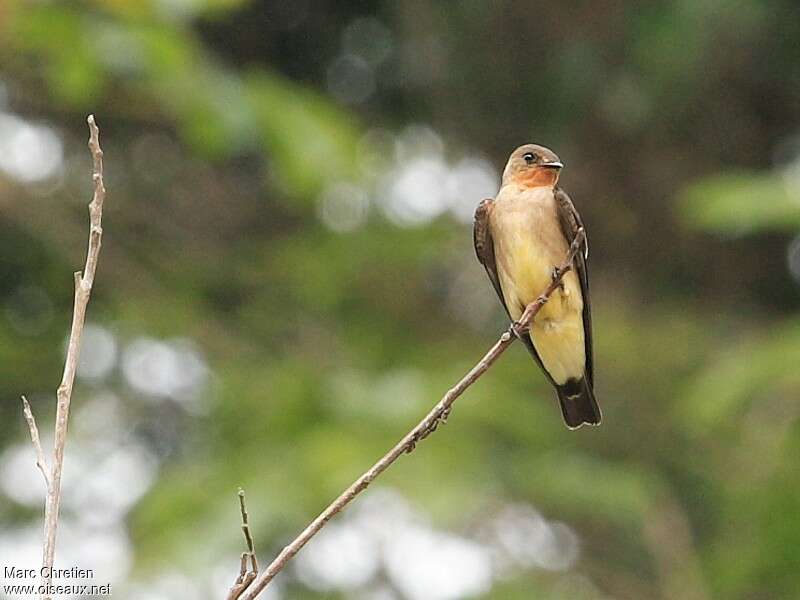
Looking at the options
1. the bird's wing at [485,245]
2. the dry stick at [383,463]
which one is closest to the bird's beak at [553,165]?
the bird's wing at [485,245]

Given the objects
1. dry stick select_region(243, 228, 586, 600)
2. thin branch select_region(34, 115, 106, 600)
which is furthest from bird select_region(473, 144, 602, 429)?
thin branch select_region(34, 115, 106, 600)

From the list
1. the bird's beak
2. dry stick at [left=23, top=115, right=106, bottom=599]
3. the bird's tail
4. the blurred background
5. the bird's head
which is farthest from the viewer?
the blurred background

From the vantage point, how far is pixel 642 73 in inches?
392

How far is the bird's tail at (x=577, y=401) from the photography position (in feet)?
17.5

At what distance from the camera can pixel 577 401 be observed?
538cm

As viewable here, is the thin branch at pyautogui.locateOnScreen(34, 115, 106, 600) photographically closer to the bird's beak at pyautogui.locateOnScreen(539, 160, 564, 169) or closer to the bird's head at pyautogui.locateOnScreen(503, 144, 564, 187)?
the bird's beak at pyautogui.locateOnScreen(539, 160, 564, 169)

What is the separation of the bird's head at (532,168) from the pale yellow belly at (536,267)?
112 mm

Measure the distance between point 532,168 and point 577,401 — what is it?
2.45 feet

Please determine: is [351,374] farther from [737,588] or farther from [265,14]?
[265,14]

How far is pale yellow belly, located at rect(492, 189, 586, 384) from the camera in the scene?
16.4 ft

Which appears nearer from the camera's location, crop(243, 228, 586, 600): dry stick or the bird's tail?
crop(243, 228, 586, 600): dry stick

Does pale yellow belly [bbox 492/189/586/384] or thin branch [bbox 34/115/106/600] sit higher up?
pale yellow belly [bbox 492/189/586/384]

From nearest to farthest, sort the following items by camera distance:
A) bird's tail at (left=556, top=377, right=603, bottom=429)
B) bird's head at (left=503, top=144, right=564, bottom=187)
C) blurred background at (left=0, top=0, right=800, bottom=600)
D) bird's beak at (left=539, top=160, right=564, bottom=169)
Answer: bird's beak at (left=539, top=160, right=564, bottom=169) < bird's head at (left=503, top=144, right=564, bottom=187) < bird's tail at (left=556, top=377, right=603, bottom=429) < blurred background at (left=0, top=0, right=800, bottom=600)

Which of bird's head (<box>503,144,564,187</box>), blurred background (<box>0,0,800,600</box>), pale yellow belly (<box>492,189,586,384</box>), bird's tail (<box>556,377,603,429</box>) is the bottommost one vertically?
bird's tail (<box>556,377,603,429</box>)
